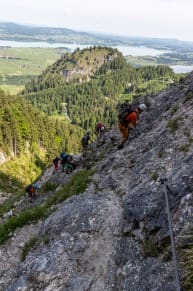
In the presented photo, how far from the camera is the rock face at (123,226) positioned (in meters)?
18.0

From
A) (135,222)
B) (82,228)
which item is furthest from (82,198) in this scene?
(135,222)

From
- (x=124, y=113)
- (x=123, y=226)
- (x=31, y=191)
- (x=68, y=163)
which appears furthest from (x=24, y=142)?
(x=123, y=226)

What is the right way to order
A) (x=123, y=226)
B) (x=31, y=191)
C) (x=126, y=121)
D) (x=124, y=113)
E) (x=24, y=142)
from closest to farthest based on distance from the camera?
(x=123, y=226), (x=124, y=113), (x=126, y=121), (x=31, y=191), (x=24, y=142)

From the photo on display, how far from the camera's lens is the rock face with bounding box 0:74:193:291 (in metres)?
18.0

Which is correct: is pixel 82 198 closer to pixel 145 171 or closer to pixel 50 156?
pixel 145 171

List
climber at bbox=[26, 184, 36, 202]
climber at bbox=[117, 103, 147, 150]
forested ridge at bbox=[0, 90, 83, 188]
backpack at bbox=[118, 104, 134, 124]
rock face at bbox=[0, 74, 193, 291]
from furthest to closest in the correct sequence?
forested ridge at bbox=[0, 90, 83, 188], climber at bbox=[26, 184, 36, 202], climber at bbox=[117, 103, 147, 150], backpack at bbox=[118, 104, 134, 124], rock face at bbox=[0, 74, 193, 291]

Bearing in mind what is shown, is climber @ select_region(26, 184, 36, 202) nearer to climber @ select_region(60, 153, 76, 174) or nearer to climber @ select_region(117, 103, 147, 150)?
climber @ select_region(60, 153, 76, 174)

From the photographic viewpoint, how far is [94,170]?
98.3ft

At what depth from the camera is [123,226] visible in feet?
71.3

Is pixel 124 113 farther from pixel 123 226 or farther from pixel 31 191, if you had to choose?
pixel 31 191

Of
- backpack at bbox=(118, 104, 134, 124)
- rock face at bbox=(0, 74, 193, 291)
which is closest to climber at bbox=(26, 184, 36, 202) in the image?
rock face at bbox=(0, 74, 193, 291)

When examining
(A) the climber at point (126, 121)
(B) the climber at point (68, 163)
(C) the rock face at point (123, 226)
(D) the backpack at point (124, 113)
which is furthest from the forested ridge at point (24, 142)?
(C) the rock face at point (123, 226)

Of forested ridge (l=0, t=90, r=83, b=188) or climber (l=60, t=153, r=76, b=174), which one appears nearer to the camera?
climber (l=60, t=153, r=76, b=174)

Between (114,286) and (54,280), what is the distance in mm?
3491
